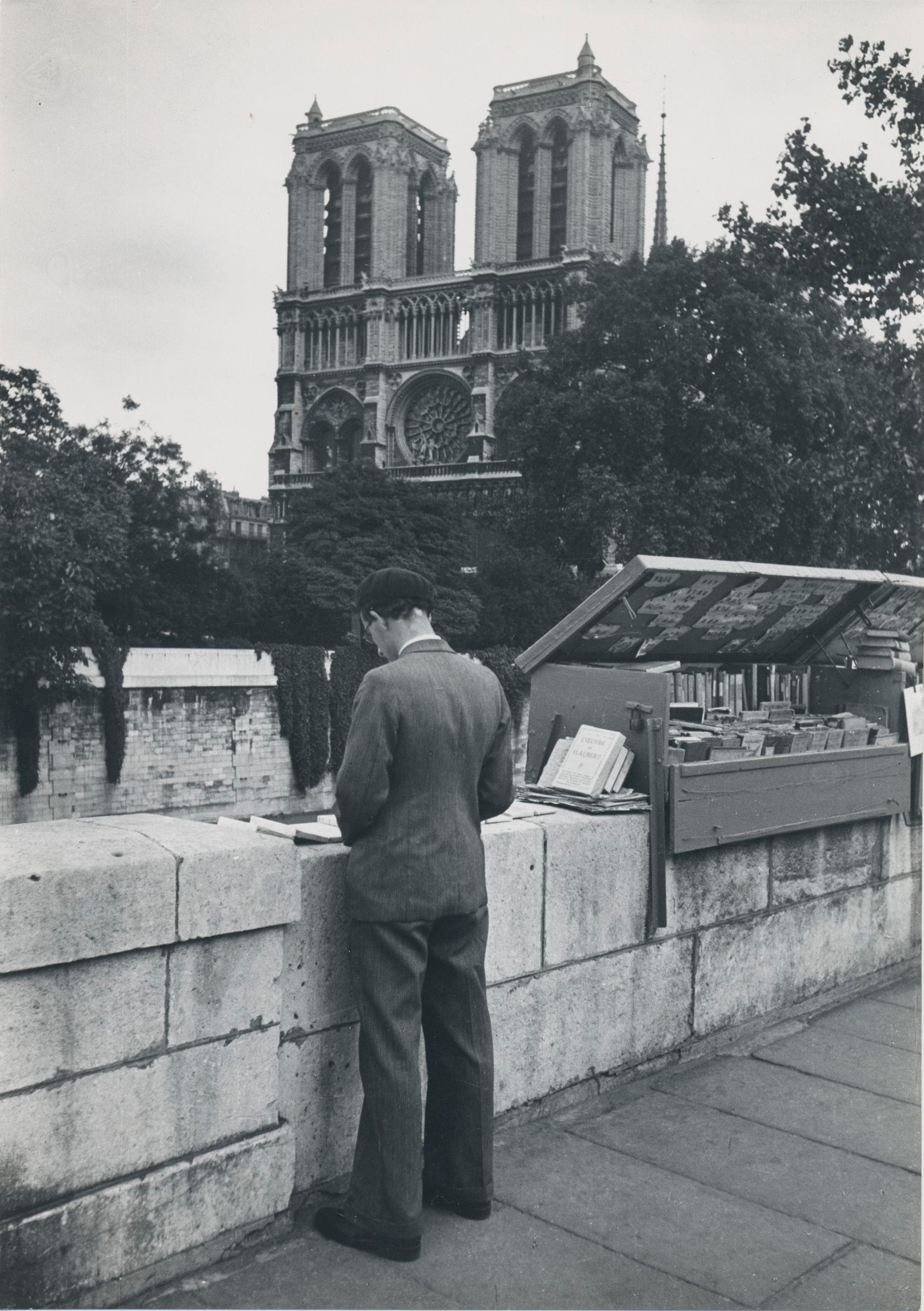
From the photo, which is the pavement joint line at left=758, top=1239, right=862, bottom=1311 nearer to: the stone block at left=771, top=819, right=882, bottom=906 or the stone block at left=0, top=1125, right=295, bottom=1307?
the stone block at left=0, top=1125, right=295, bottom=1307

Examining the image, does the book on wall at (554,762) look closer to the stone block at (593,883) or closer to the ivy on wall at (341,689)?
the stone block at (593,883)

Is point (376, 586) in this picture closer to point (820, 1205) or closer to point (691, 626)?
point (820, 1205)

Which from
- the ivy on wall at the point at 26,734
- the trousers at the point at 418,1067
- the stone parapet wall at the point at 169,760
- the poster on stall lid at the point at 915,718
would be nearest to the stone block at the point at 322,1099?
the trousers at the point at 418,1067

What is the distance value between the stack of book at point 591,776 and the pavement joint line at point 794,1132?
91cm

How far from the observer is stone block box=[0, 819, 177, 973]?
2436 millimetres

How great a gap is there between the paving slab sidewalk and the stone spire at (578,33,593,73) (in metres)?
77.3

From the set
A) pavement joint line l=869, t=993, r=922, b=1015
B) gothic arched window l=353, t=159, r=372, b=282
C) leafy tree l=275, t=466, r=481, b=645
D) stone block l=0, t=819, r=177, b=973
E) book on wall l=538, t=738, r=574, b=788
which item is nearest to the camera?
stone block l=0, t=819, r=177, b=973

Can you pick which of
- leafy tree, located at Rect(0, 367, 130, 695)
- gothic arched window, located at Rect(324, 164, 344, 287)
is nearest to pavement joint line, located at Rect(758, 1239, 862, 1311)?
leafy tree, located at Rect(0, 367, 130, 695)

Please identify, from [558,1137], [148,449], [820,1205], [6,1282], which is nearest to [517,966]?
[558,1137]

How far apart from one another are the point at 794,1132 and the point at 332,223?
83734mm

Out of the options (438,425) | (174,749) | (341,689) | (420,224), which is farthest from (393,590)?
(420,224)

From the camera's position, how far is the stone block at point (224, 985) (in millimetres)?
2762

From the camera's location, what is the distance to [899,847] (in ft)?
17.9

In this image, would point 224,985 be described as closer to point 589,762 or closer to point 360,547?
point 589,762
